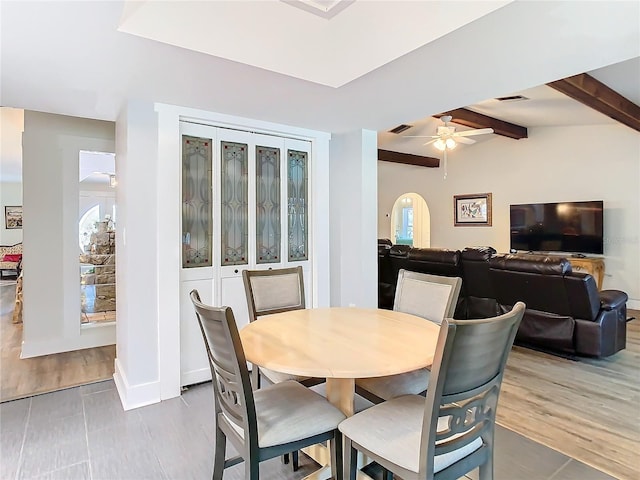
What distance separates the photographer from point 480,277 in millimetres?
4090

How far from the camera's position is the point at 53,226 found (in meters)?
3.88

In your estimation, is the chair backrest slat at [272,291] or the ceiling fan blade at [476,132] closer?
the chair backrest slat at [272,291]

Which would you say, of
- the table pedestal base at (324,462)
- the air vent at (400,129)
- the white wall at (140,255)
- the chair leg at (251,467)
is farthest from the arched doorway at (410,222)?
the chair leg at (251,467)

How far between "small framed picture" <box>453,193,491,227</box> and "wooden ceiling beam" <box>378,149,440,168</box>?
38.7 inches

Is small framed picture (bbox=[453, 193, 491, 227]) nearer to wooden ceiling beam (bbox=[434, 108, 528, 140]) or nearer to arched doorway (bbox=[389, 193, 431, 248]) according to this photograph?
wooden ceiling beam (bbox=[434, 108, 528, 140])

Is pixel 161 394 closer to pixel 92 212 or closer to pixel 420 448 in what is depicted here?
pixel 420 448

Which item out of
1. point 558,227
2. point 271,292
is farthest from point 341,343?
point 558,227

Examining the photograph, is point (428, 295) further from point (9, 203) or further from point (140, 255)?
point (9, 203)

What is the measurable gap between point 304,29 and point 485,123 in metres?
4.88

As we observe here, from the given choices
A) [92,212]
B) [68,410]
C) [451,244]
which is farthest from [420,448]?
[451,244]

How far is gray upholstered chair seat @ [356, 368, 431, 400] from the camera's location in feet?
6.28

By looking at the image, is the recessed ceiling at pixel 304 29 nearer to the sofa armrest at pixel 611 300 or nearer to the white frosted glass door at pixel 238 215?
the white frosted glass door at pixel 238 215

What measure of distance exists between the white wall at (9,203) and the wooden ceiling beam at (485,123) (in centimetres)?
1107

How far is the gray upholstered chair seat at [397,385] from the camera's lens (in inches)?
75.4
